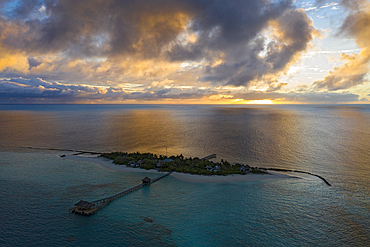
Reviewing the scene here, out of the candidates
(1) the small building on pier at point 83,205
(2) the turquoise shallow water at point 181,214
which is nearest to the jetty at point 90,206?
(1) the small building on pier at point 83,205

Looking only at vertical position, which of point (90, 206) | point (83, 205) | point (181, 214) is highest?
point (83, 205)

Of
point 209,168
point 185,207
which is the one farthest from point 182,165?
point 185,207

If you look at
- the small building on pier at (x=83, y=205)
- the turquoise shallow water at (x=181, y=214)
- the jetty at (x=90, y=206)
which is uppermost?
the small building on pier at (x=83, y=205)

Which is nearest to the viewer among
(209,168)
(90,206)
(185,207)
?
(90,206)

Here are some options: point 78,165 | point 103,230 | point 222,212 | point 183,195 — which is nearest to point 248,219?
point 222,212

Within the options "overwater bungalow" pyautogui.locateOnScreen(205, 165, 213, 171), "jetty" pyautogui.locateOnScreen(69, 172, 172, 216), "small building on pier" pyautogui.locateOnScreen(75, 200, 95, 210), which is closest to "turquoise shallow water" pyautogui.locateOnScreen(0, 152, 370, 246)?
"jetty" pyautogui.locateOnScreen(69, 172, 172, 216)

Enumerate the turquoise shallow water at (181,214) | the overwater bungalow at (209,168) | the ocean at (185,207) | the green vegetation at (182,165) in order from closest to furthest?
the turquoise shallow water at (181,214)
the ocean at (185,207)
the green vegetation at (182,165)
the overwater bungalow at (209,168)

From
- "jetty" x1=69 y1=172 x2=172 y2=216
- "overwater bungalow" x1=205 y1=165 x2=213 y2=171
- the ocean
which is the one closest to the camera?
the ocean

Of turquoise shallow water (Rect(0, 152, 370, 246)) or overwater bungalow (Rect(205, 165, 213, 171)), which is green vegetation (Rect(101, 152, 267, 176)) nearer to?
overwater bungalow (Rect(205, 165, 213, 171))

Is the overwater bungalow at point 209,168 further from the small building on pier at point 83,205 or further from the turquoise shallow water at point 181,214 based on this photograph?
the small building on pier at point 83,205

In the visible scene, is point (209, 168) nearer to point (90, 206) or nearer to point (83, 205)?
point (90, 206)

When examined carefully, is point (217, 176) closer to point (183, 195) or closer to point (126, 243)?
point (183, 195)
